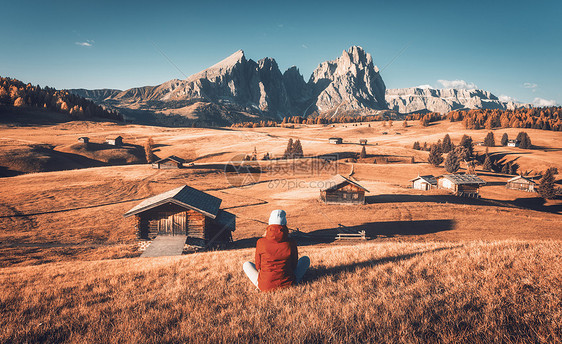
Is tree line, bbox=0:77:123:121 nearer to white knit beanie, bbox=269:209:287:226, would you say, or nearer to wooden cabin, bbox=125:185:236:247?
wooden cabin, bbox=125:185:236:247

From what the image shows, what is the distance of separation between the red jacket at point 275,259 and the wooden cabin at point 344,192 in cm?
3207

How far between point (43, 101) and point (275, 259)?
181 metres

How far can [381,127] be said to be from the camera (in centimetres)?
16525

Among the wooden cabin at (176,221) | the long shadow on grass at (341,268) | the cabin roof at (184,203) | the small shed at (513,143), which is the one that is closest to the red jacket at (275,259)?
the long shadow on grass at (341,268)

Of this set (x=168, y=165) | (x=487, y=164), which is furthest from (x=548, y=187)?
(x=168, y=165)

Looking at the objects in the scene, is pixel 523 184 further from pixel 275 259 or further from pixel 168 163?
pixel 168 163

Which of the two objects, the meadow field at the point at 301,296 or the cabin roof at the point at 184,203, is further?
the cabin roof at the point at 184,203

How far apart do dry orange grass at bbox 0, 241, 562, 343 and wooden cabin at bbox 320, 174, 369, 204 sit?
2953 centimetres

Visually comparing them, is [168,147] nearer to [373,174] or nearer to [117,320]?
[373,174]

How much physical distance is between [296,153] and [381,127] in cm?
11098

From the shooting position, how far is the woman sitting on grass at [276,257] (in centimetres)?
567

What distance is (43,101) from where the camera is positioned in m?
128

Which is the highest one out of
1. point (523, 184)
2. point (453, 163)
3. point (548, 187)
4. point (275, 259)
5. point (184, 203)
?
point (275, 259)

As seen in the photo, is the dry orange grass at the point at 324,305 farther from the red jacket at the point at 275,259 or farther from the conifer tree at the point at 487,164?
the conifer tree at the point at 487,164
